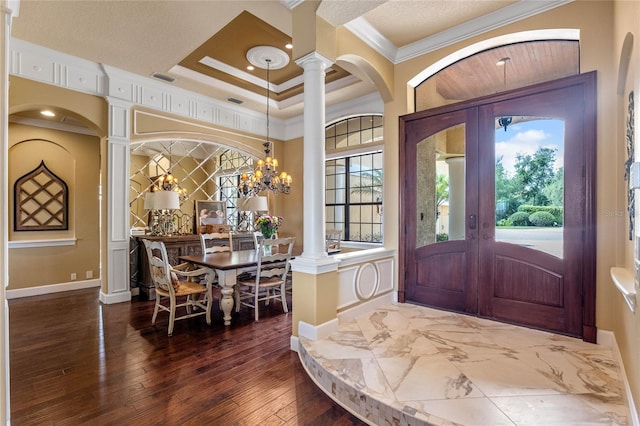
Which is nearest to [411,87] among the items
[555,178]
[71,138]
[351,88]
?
[351,88]

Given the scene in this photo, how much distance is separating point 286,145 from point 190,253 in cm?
328

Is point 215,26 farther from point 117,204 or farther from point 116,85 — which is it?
point 117,204

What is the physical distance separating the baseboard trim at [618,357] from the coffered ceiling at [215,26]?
121 inches

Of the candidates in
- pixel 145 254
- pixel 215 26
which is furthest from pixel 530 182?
pixel 145 254

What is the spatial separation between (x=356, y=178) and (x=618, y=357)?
446cm

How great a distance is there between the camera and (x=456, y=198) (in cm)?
363

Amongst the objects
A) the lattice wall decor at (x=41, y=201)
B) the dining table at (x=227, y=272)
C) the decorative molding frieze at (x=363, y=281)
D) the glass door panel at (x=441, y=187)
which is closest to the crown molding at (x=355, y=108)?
the glass door panel at (x=441, y=187)

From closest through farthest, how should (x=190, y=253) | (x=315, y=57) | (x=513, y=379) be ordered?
(x=513, y=379), (x=315, y=57), (x=190, y=253)

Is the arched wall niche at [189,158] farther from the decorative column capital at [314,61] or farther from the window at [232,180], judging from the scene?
the decorative column capital at [314,61]

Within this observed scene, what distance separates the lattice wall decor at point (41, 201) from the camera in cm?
511

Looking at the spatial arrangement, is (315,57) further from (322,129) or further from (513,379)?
(513,379)

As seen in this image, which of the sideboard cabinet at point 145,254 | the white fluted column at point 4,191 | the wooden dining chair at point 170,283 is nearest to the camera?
the white fluted column at point 4,191

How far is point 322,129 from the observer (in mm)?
2988

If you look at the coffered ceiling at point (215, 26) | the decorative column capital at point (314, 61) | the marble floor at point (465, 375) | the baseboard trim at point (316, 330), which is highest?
the coffered ceiling at point (215, 26)
